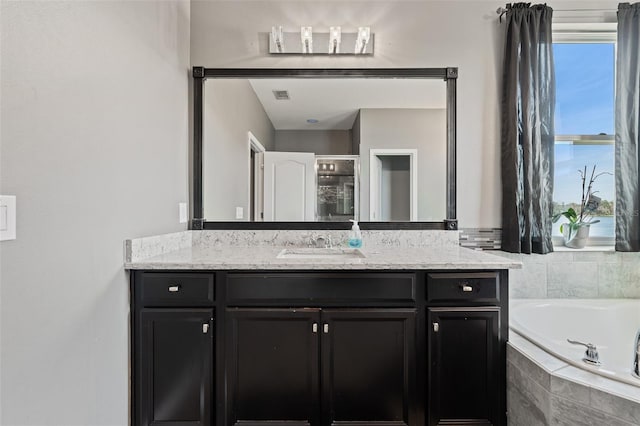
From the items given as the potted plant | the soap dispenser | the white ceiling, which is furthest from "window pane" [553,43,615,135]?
the soap dispenser

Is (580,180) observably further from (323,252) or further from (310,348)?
(310,348)

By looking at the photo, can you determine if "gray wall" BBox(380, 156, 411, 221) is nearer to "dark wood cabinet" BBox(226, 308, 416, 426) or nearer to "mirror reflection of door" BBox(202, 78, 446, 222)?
"mirror reflection of door" BBox(202, 78, 446, 222)

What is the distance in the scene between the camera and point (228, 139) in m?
2.15

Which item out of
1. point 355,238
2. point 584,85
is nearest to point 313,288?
point 355,238

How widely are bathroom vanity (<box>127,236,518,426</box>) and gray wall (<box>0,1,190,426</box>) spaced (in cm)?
19

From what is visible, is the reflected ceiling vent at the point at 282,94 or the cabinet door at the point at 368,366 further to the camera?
the reflected ceiling vent at the point at 282,94

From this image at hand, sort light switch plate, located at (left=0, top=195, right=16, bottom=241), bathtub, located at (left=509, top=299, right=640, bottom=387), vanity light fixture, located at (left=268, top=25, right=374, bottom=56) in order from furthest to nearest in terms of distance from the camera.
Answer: vanity light fixture, located at (left=268, top=25, right=374, bottom=56) < bathtub, located at (left=509, top=299, right=640, bottom=387) < light switch plate, located at (left=0, top=195, right=16, bottom=241)

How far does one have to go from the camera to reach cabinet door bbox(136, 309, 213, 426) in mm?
1453

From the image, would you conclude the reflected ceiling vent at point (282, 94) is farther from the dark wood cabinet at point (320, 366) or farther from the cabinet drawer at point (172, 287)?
the dark wood cabinet at point (320, 366)

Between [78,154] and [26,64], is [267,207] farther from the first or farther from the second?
[26,64]

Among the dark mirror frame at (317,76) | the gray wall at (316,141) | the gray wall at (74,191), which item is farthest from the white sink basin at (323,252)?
the gray wall at (74,191)

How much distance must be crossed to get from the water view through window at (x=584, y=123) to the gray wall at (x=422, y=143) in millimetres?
794

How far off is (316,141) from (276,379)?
1.42 m

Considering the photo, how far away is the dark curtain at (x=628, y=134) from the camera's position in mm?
1939
